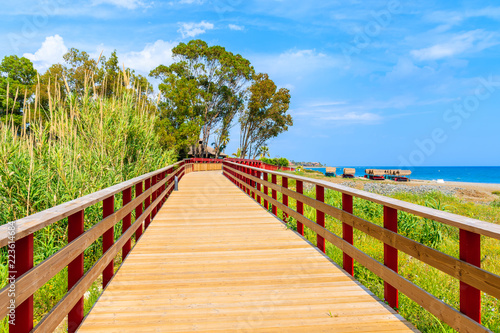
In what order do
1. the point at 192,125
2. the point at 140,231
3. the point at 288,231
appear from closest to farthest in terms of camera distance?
the point at 140,231 → the point at 288,231 → the point at 192,125

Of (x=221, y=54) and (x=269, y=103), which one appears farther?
(x=269, y=103)

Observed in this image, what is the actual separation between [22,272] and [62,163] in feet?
12.1

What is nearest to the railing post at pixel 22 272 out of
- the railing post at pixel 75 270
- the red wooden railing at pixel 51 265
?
the red wooden railing at pixel 51 265

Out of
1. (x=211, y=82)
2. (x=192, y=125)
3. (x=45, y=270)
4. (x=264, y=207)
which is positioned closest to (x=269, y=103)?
(x=211, y=82)

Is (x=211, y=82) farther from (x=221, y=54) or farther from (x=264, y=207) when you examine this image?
(x=264, y=207)

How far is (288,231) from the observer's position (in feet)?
21.2

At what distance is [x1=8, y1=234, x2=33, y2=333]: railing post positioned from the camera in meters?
2.01

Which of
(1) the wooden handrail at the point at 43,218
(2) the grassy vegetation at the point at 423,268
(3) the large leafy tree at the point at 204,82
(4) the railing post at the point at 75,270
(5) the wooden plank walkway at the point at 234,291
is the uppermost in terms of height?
(3) the large leafy tree at the point at 204,82

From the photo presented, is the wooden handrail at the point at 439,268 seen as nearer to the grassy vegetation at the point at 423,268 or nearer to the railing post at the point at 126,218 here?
the grassy vegetation at the point at 423,268

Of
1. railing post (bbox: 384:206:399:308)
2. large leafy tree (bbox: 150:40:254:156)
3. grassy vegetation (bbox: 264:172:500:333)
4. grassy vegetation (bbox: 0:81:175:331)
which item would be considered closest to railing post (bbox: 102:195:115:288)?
grassy vegetation (bbox: 0:81:175:331)

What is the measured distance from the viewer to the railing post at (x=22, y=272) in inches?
79.3

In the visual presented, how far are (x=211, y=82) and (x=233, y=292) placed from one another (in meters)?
41.9

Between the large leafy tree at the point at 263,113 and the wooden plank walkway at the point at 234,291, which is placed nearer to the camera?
the wooden plank walkway at the point at 234,291

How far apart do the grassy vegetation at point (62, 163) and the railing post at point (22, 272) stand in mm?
1595
